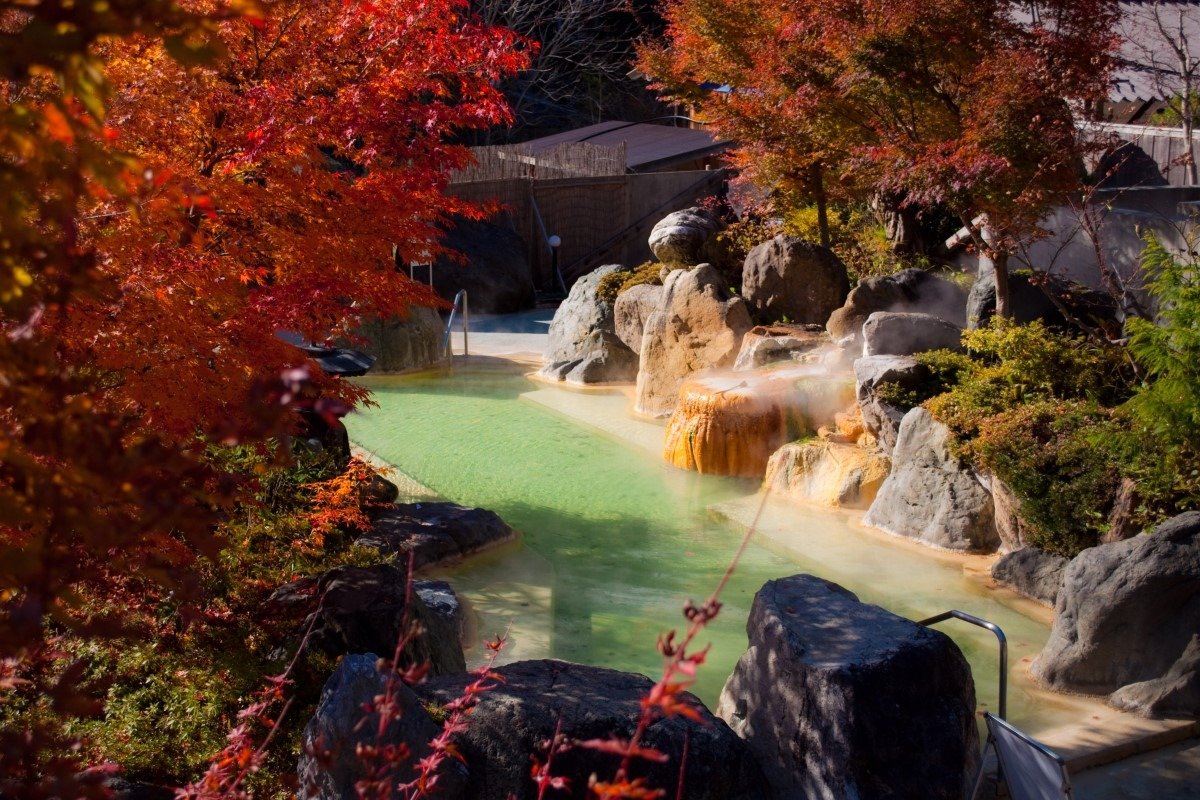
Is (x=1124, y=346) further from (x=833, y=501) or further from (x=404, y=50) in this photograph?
(x=404, y=50)

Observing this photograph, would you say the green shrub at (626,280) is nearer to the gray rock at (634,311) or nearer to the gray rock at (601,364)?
the gray rock at (634,311)

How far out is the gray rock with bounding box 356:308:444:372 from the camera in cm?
1638

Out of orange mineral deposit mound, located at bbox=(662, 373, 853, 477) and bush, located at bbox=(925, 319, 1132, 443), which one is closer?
bush, located at bbox=(925, 319, 1132, 443)

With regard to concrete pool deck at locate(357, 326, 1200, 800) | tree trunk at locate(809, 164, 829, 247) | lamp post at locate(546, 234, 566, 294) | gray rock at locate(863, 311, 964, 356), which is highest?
tree trunk at locate(809, 164, 829, 247)

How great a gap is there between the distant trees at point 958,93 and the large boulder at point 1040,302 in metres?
0.46

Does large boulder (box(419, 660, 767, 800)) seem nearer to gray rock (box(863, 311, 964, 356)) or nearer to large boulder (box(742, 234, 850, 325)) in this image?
gray rock (box(863, 311, 964, 356))

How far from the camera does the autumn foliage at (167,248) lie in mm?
1450

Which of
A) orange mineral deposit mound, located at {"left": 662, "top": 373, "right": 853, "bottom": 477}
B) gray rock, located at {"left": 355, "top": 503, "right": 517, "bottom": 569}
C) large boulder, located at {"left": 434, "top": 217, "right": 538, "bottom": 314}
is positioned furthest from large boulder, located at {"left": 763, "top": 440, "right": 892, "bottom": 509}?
large boulder, located at {"left": 434, "top": 217, "right": 538, "bottom": 314}

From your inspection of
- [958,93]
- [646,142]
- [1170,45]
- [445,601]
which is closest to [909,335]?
[958,93]

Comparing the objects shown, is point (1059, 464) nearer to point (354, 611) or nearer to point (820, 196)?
point (354, 611)

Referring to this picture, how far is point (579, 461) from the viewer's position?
12.0 m

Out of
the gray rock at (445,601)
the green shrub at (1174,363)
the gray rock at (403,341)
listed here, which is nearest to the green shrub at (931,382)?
the green shrub at (1174,363)

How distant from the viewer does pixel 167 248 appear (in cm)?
436

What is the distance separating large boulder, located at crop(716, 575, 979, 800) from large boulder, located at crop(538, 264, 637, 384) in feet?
35.6
